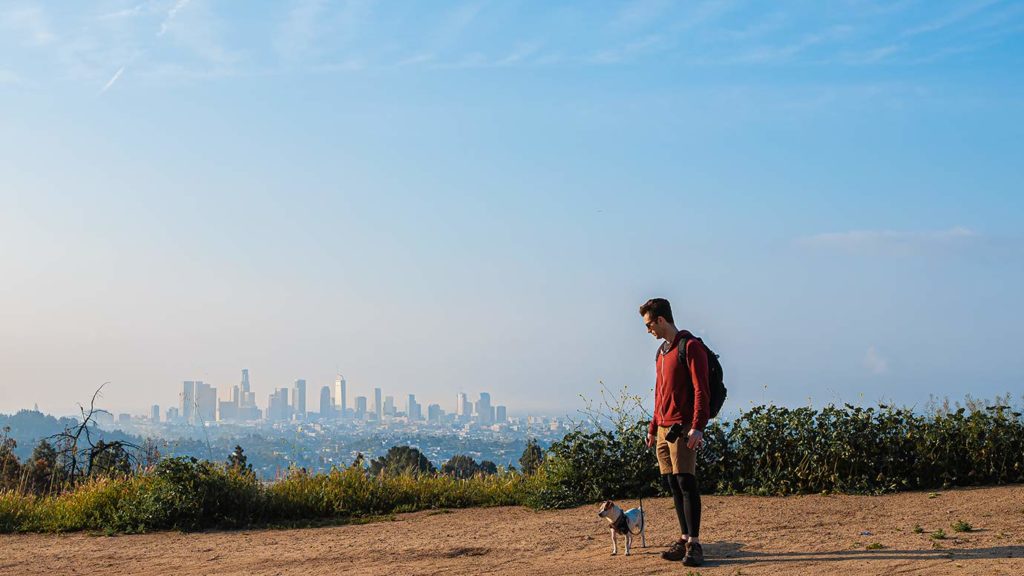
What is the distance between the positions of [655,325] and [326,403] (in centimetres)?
9456

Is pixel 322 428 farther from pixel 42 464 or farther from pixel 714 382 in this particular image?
pixel 714 382

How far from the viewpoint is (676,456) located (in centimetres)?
737

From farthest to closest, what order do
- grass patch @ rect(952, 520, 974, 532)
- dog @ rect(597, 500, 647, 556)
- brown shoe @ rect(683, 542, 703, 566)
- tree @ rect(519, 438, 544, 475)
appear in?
tree @ rect(519, 438, 544, 475) < grass patch @ rect(952, 520, 974, 532) < dog @ rect(597, 500, 647, 556) < brown shoe @ rect(683, 542, 703, 566)

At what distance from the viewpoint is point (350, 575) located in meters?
7.87

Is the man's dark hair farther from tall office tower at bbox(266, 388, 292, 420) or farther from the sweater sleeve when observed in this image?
tall office tower at bbox(266, 388, 292, 420)

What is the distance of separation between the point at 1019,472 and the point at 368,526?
7.70m

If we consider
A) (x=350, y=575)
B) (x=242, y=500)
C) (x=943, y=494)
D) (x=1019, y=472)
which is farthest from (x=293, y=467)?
(x=1019, y=472)

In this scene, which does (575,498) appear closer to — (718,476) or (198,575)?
(718,476)

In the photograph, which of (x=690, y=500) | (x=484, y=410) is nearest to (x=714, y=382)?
(x=690, y=500)

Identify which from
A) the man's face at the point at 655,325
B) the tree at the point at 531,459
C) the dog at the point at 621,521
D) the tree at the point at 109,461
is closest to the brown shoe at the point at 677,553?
the dog at the point at 621,521

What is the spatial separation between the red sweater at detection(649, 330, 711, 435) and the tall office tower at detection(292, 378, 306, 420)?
8779cm

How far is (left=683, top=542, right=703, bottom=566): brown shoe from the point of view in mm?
7480

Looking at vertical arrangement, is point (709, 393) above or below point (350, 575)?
above

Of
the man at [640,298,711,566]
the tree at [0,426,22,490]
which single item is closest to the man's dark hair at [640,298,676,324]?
the man at [640,298,711,566]
